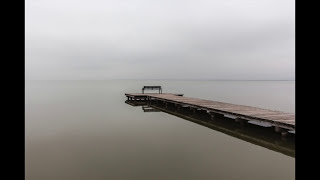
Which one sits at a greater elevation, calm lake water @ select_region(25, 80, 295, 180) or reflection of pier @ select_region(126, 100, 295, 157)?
reflection of pier @ select_region(126, 100, 295, 157)

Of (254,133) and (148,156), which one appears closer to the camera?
(148,156)

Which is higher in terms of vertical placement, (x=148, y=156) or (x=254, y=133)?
(x=254, y=133)

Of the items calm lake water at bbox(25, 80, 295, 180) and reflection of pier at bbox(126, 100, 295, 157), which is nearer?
calm lake water at bbox(25, 80, 295, 180)

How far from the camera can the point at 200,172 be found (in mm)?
7930

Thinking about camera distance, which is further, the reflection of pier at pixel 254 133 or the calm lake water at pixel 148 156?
the reflection of pier at pixel 254 133

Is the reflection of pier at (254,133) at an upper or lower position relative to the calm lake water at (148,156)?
upper
